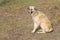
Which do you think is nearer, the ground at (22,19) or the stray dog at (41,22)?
the ground at (22,19)

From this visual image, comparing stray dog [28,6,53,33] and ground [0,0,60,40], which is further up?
stray dog [28,6,53,33]

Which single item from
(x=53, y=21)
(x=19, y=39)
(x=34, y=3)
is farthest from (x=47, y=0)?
(x=19, y=39)

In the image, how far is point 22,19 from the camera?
991 cm

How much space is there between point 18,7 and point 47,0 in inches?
75.0

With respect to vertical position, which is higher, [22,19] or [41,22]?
[41,22]

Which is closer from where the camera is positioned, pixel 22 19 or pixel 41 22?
pixel 41 22

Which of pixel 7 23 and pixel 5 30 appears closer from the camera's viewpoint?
pixel 5 30

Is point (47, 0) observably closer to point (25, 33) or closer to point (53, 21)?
point (53, 21)

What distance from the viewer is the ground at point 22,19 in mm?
7582

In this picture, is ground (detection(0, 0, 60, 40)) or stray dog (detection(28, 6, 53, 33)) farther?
stray dog (detection(28, 6, 53, 33))

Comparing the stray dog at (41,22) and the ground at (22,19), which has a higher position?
the stray dog at (41,22)

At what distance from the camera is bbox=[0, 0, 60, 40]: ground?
7582 millimetres

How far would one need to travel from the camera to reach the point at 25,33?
7848 millimetres

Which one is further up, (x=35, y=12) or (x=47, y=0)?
(x=35, y=12)
